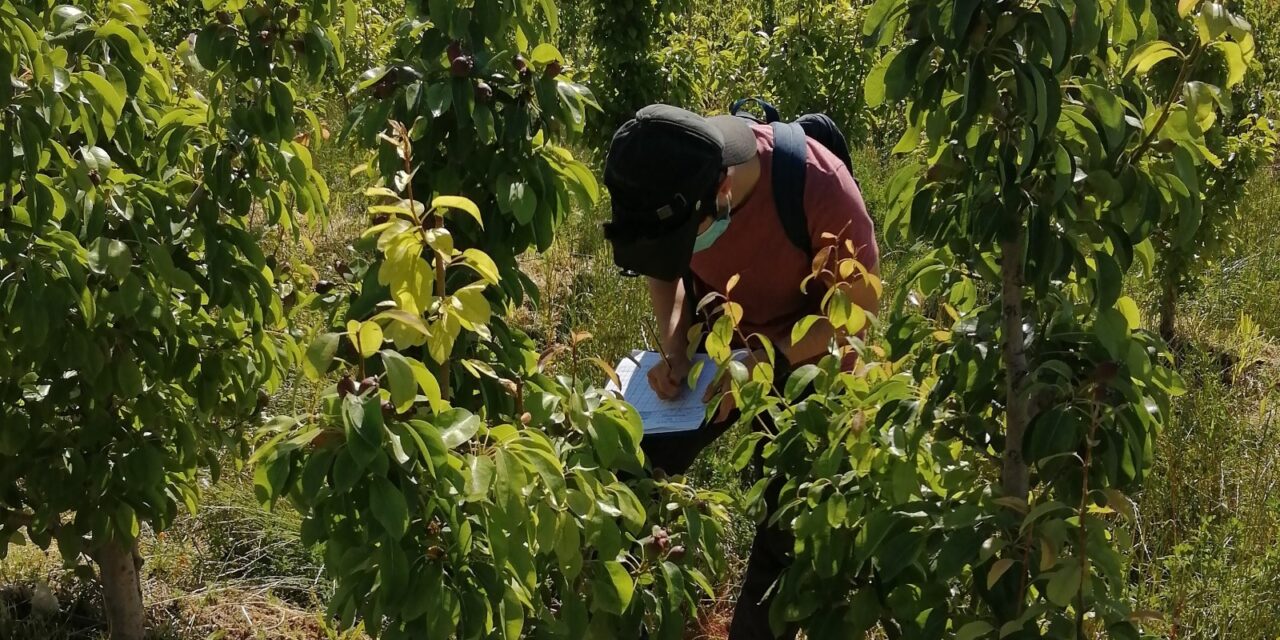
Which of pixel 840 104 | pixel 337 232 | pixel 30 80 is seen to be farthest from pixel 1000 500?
pixel 840 104

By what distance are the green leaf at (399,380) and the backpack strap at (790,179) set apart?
1233mm

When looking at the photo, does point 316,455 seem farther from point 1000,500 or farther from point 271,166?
point 271,166

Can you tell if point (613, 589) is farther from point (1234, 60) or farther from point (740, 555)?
point (740, 555)

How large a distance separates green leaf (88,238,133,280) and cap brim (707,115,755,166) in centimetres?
105

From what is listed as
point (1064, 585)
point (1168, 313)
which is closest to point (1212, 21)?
point (1064, 585)

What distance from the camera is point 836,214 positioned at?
2232 millimetres

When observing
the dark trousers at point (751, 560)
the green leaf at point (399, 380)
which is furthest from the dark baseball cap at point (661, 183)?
the green leaf at point (399, 380)

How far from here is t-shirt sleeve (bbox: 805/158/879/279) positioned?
2.21 meters

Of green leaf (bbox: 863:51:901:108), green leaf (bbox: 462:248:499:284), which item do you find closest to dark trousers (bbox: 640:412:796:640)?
green leaf (bbox: 863:51:901:108)

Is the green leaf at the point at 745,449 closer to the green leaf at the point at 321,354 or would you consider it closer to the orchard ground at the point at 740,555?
the orchard ground at the point at 740,555

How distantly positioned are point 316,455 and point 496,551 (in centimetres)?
23

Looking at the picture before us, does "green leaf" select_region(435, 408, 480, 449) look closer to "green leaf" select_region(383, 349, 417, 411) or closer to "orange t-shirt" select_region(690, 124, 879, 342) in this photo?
"green leaf" select_region(383, 349, 417, 411)

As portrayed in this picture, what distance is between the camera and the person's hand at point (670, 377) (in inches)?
91.9

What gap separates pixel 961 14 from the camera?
125 centimetres
